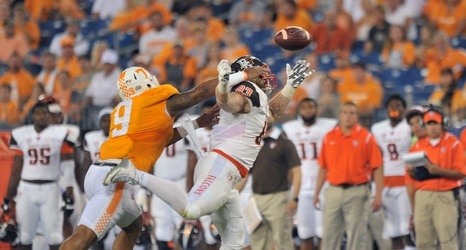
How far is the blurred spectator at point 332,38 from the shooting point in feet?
55.4

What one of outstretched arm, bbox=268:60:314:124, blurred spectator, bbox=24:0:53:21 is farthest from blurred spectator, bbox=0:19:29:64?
outstretched arm, bbox=268:60:314:124

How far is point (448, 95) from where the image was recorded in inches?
564

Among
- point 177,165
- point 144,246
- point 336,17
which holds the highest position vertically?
point 336,17

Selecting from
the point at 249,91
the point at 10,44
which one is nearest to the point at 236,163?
the point at 249,91

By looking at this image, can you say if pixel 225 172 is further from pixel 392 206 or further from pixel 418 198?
pixel 392 206

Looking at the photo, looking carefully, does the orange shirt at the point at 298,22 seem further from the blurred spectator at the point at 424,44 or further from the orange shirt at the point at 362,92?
the orange shirt at the point at 362,92

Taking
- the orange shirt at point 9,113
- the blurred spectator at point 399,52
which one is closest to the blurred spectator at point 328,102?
the blurred spectator at point 399,52

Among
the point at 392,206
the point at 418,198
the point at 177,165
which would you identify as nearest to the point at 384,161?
the point at 392,206

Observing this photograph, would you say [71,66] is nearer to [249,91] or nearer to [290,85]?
[290,85]

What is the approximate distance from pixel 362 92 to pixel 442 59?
4.23 ft

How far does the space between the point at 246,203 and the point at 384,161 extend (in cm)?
179

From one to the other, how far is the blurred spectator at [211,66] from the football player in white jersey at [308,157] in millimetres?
2515

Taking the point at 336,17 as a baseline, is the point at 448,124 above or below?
below

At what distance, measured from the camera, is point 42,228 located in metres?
13.7
